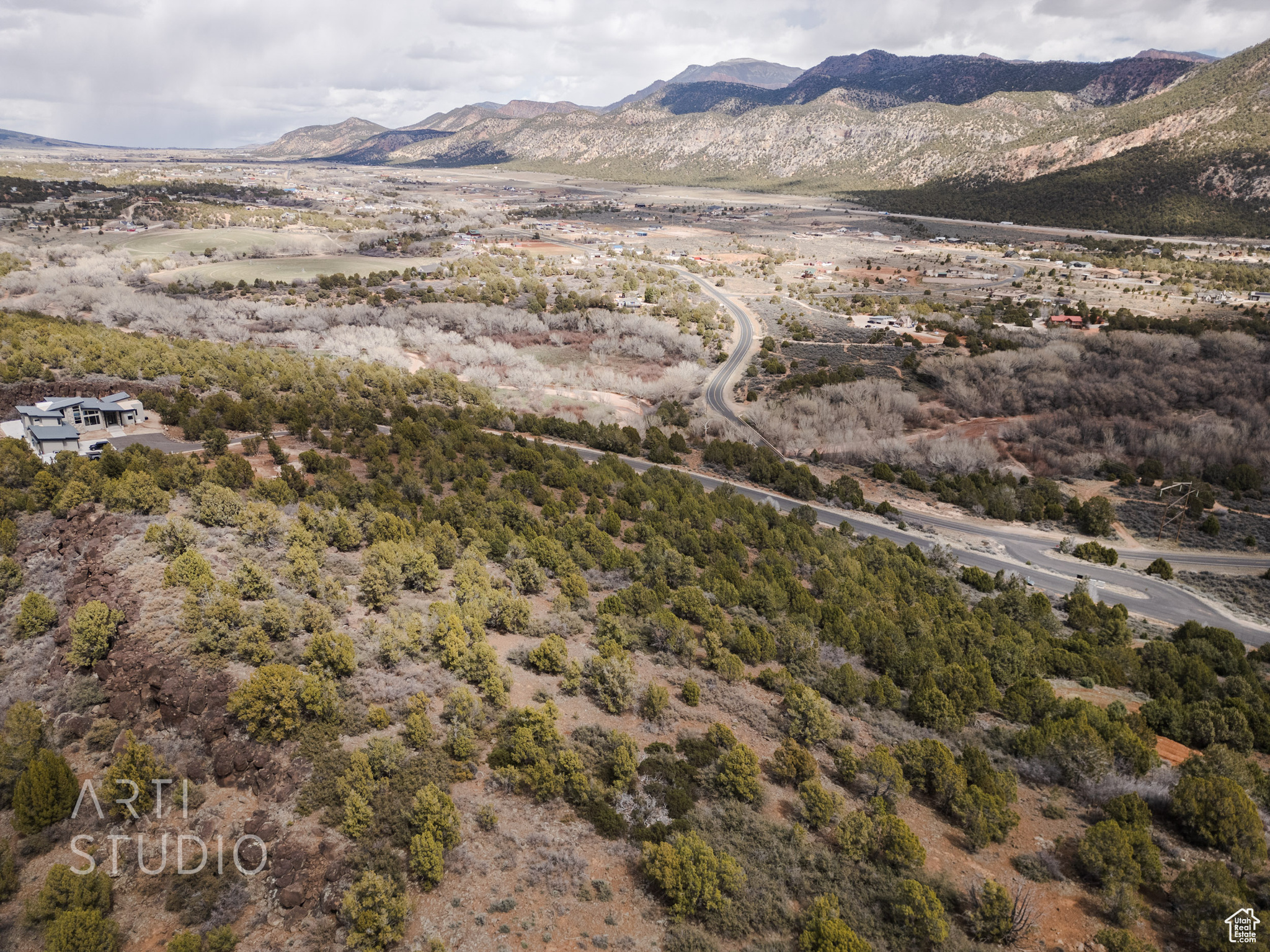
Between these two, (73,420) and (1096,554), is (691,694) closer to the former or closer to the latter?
(1096,554)

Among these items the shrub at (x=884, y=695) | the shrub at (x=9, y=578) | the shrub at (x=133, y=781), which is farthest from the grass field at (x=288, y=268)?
the shrub at (x=884, y=695)

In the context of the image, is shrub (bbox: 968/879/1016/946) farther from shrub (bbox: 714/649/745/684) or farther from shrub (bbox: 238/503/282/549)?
shrub (bbox: 238/503/282/549)

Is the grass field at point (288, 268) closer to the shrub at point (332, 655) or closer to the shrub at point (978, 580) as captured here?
the shrub at point (332, 655)

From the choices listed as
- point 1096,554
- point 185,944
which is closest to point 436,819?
point 185,944

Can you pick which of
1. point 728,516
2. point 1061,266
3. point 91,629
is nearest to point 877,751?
point 728,516

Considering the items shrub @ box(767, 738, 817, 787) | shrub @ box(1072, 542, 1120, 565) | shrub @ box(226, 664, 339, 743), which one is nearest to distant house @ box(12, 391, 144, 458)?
shrub @ box(226, 664, 339, 743)

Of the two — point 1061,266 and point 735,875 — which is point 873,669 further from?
point 1061,266
